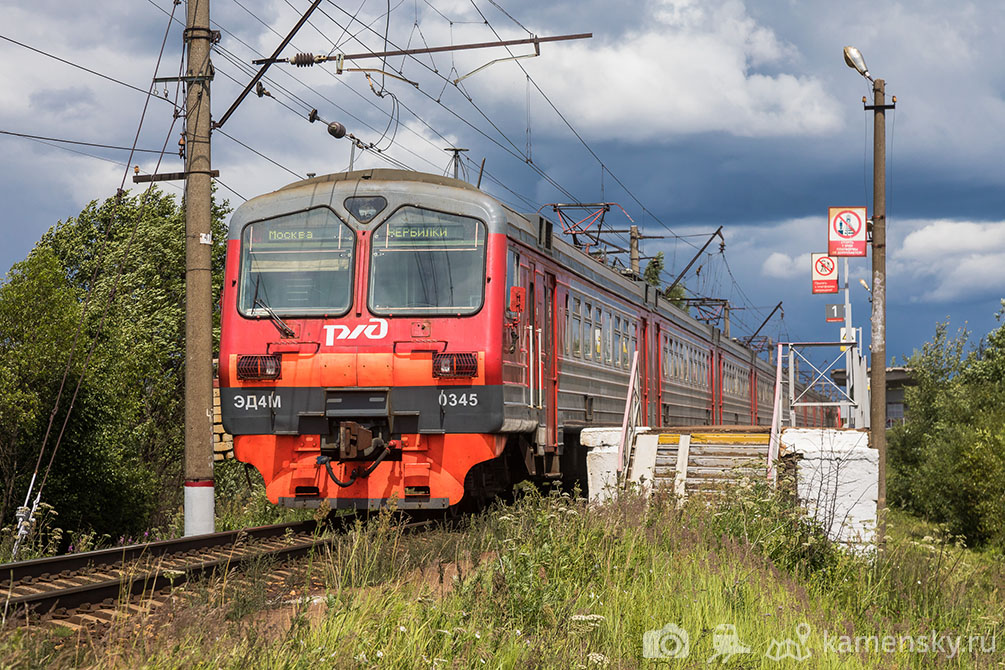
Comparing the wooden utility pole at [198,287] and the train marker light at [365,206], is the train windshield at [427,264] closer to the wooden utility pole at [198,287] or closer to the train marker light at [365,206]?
the train marker light at [365,206]

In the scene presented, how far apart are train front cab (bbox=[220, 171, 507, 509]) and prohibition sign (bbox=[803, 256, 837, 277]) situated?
853 inches

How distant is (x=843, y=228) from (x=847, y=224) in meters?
0.14

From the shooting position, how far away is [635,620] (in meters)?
6.42

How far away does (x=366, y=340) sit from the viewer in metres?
11.4

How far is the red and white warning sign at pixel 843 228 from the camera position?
19.1 metres

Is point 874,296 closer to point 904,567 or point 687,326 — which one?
point 904,567

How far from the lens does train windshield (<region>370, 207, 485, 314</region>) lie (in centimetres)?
1132

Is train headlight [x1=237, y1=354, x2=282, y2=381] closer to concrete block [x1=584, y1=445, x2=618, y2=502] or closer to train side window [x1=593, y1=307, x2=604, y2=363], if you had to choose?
concrete block [x1=584, y1=445, x2=618, y2=502]

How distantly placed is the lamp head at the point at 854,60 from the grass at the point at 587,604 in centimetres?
737

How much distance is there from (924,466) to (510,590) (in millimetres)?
26184

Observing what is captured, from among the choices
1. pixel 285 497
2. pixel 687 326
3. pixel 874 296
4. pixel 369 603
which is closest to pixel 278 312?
pixel 285 497

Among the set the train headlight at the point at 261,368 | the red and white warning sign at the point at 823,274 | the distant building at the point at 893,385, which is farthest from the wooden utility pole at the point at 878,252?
the distant building at the point at 893,385

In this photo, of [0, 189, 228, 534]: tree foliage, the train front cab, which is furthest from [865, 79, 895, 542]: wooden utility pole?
[0, 189, 228, 534]: tree foliage

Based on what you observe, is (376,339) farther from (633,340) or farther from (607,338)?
(633,340)
